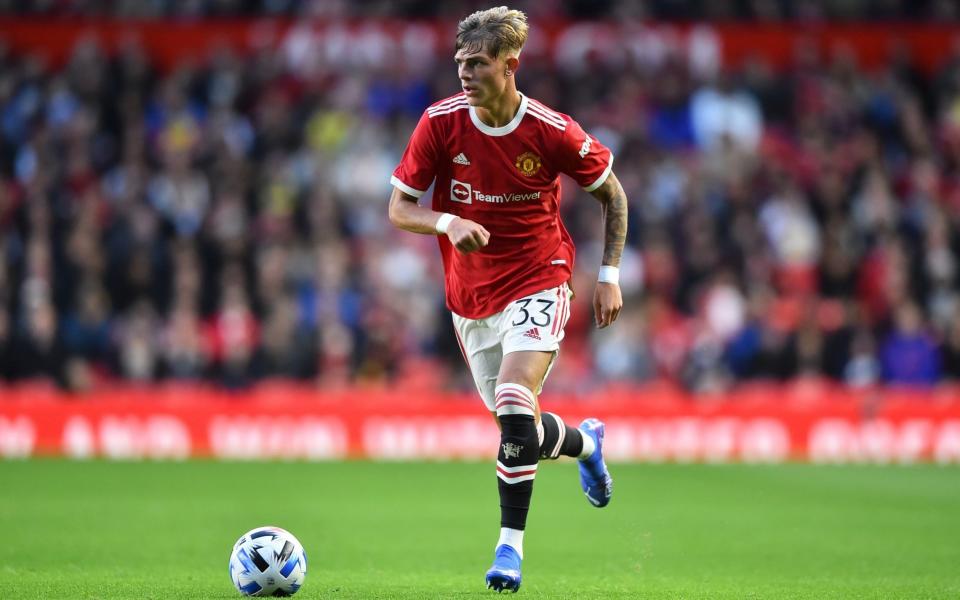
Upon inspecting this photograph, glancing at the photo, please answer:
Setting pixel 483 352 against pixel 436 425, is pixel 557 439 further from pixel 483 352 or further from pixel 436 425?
pixel 436 425

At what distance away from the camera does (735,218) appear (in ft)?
65.8

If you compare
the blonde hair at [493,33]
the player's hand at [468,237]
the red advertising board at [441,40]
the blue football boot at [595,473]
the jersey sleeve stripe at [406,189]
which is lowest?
the blue football boot at [595,473]

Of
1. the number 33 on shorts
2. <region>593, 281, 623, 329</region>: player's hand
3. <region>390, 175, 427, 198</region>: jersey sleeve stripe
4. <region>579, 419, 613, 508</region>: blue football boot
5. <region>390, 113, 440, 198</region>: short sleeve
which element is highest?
<region>390, 113, 440, 198</region>: short sleeve

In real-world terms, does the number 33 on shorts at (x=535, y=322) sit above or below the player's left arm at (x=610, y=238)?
below

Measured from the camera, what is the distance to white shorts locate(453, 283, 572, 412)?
736 centimetres

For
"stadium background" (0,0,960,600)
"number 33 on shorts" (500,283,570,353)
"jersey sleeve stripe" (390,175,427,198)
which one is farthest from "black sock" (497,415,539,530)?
"stadium background" (0,0,960,600)

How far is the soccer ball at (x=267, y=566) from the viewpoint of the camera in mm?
6672

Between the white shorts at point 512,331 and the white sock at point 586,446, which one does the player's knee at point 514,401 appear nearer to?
the white shorts at point 512,331

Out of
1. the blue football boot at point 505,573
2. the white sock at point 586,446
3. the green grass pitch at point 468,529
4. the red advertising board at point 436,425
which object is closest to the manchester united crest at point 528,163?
the white sock at point 586,446

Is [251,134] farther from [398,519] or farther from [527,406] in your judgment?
[527,406]

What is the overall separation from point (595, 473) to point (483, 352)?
3.77 ft

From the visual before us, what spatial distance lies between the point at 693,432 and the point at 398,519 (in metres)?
7.56

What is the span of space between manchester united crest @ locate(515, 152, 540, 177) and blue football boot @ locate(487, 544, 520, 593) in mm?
1985

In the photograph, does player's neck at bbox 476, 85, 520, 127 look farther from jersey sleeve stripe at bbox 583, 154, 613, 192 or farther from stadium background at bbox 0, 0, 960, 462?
stadium background at bbox 0, 0, 960, 462
